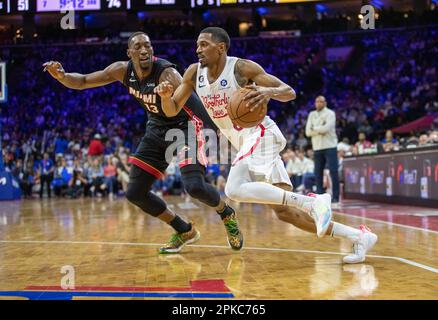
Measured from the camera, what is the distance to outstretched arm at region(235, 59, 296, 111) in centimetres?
375

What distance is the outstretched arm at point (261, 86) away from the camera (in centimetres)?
375

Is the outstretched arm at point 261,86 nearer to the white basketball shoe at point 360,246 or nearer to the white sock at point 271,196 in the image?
the white sock at point 271,196

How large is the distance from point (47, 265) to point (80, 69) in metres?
23.3

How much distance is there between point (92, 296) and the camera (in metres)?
2.99

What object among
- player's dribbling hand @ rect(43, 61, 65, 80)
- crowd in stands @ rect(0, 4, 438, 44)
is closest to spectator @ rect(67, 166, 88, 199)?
crowd in stands @ rect(0, 4, 438, 44)

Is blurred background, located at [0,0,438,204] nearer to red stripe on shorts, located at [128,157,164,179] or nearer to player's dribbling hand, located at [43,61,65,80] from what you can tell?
red stripe on shorts, located at [128,157,164,179]

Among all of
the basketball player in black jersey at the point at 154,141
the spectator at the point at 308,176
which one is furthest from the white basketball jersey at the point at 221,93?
the spectator at the point at 308,176

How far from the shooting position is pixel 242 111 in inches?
150

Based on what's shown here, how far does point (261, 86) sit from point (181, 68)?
22.6m

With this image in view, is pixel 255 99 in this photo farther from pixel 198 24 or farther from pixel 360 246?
pixel 198 24

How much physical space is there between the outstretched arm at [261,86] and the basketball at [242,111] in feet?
0.18

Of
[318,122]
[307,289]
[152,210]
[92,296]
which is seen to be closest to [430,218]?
[318,122]

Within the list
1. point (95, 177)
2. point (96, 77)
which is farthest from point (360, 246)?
point (95, 177)
